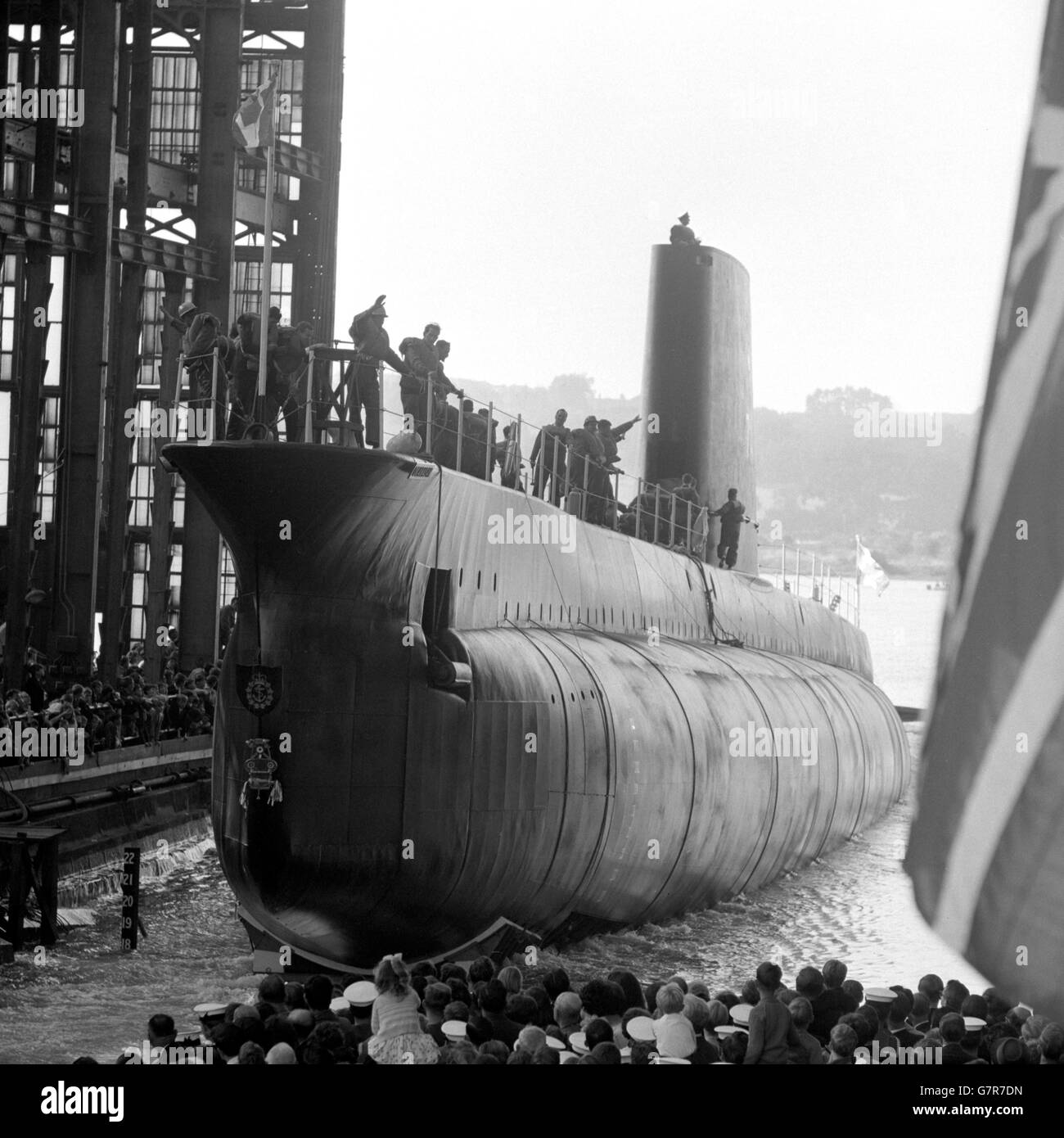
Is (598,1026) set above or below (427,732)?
below

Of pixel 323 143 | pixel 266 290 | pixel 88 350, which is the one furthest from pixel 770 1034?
pixel 323 143

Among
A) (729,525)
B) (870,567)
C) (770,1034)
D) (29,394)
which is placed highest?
(29,394)

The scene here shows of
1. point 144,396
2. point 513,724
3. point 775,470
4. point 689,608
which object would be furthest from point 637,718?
point 144,396

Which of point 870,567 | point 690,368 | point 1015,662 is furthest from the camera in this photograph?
point 690,368

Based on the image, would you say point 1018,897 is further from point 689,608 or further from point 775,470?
point 775,470

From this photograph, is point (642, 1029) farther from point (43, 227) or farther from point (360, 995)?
point (43, 227)

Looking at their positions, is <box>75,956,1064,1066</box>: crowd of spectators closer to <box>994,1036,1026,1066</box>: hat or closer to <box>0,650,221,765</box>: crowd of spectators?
<box>994,1036,1026,1066</box>: hat
